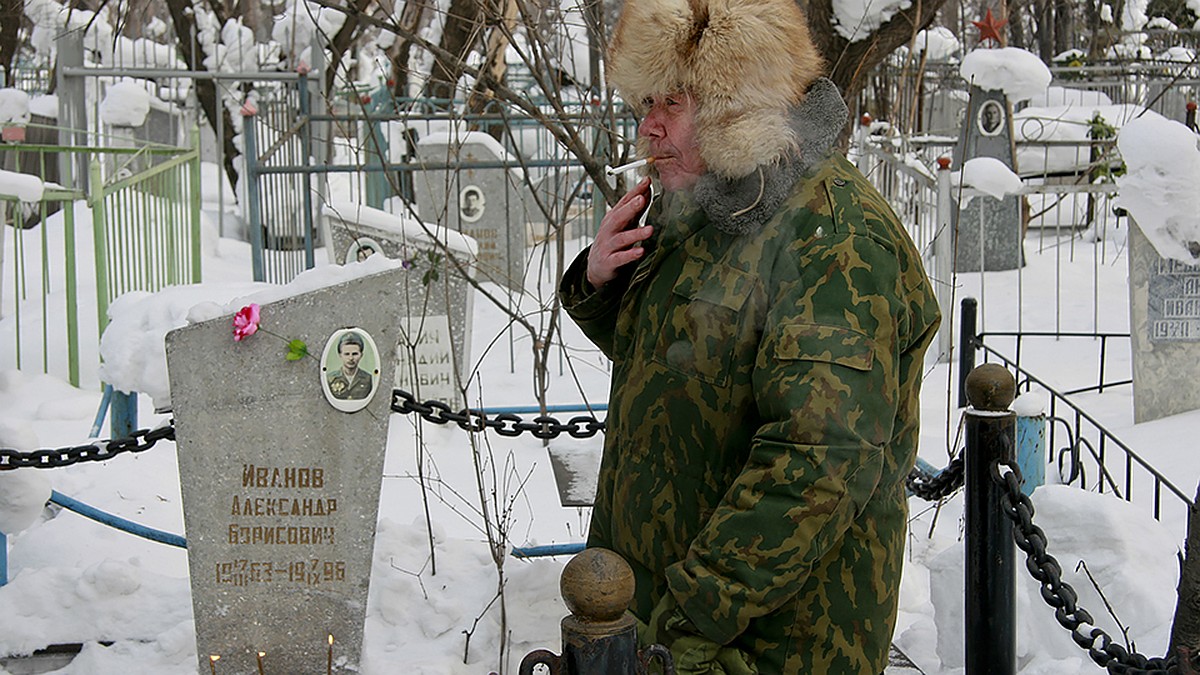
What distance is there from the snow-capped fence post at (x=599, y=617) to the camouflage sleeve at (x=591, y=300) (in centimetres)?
67

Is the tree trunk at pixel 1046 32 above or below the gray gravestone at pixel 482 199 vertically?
above

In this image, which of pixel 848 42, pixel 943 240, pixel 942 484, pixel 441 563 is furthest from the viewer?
pixel 943 240

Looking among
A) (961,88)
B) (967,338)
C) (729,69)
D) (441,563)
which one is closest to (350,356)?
(441,563)

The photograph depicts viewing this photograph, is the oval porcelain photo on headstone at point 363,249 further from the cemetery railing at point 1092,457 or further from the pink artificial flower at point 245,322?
the pink artificial flower at point 245,322

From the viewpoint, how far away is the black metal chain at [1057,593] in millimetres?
2289

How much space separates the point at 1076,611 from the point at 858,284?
3.11 feet

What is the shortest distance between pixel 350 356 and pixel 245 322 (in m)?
0.30

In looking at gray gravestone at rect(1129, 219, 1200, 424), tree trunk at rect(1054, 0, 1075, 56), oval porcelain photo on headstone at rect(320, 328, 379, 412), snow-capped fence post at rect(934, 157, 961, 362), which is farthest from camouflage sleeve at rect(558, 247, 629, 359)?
tree trunk at rect(1054, 0, 1075, 56)

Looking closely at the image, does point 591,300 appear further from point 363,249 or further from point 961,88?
point 961,88

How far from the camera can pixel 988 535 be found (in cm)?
288

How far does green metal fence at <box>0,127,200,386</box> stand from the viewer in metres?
8.04

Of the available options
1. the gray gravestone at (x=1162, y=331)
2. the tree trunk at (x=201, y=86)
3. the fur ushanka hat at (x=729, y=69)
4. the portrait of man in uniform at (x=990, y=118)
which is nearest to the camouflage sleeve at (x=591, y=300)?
the fur ushanka hat at (x=729, y=69)

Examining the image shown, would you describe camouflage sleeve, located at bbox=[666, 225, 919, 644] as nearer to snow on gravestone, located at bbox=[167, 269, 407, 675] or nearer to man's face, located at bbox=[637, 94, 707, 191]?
man's face, located at bbox=[637, 94, 707, 191]

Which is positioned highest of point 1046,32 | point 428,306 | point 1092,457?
point 1046,32
